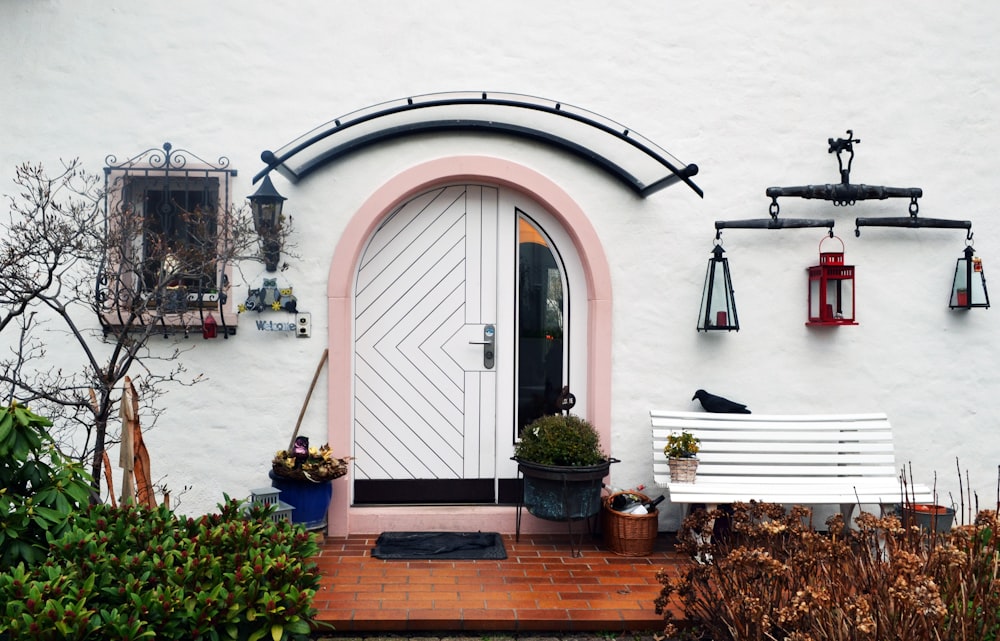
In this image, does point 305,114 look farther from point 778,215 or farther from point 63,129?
point 778,215

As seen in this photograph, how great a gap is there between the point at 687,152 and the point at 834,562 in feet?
10.9

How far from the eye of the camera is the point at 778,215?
5859 mm

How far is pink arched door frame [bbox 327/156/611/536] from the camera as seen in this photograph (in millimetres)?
5559

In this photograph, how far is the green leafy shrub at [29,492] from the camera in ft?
10.3

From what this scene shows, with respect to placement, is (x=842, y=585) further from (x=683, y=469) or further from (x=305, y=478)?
(x=305, y=478)

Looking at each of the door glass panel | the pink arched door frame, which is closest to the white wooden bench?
the pink arched door frame

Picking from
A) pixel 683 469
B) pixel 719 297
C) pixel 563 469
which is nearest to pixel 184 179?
pixel 563 469

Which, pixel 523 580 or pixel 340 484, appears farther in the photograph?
pixel 340 484

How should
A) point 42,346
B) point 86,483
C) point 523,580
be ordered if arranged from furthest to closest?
point 42,346, point 523,580, point 86,483

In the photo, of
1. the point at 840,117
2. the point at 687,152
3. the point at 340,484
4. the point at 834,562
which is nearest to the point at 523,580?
the point at 340,484

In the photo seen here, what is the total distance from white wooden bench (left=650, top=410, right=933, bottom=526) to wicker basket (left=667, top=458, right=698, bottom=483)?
0.12 m

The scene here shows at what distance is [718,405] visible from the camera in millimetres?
5664

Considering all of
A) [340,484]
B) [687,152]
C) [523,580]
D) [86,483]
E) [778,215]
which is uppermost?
[687,152]

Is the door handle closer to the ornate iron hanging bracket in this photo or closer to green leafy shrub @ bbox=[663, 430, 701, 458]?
green leafy shrub @ bbox=[663, 430, 701, 458]
